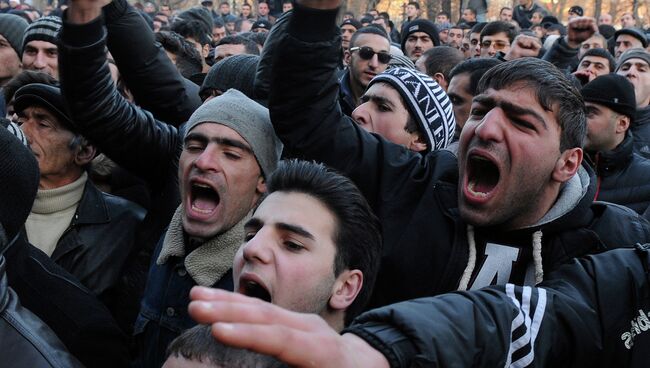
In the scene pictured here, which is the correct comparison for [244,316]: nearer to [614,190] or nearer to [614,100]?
[614,190]

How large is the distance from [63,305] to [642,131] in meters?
4.87

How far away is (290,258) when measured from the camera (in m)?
2.23

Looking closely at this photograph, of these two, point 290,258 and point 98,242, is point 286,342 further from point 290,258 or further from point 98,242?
point 98,242

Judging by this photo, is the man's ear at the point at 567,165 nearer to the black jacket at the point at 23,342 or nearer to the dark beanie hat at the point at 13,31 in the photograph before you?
the black jacket at the point at 23,342

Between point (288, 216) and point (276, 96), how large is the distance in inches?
14.8

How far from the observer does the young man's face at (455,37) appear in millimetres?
11664

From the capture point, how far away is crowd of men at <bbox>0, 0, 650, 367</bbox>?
170 cm

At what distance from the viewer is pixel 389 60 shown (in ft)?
18.9

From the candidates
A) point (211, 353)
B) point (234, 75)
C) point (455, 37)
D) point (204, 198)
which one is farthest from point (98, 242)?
point (455, 37)

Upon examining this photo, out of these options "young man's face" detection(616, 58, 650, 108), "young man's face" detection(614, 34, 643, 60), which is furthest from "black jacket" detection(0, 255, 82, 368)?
"young man's face" detection(614, 34, 643, 60)

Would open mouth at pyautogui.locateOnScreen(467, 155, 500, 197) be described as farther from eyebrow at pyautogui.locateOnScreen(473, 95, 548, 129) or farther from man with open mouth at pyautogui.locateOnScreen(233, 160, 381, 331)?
man with open mouth at pyautogui.locateOnScreen(233, 160, 381, 331)

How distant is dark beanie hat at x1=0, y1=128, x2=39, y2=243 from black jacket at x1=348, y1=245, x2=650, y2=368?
103 centimetres

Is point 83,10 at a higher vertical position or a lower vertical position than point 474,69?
higher

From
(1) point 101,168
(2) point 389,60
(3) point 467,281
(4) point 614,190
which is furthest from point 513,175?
(2) point 389,60
